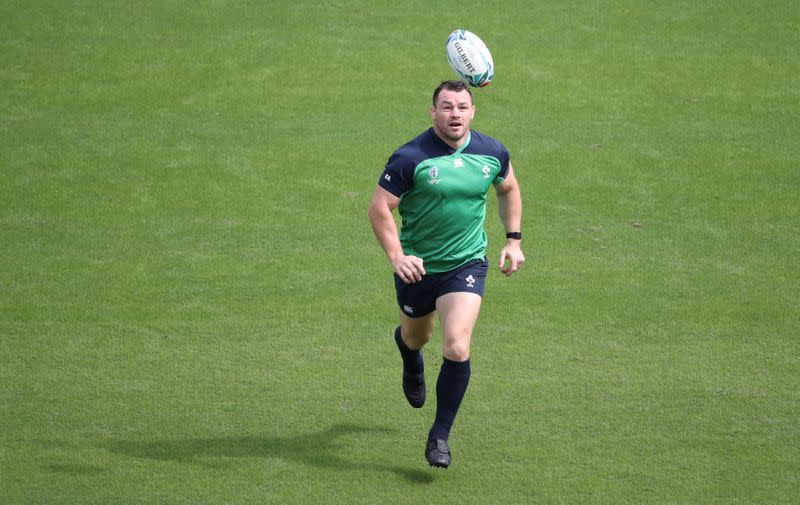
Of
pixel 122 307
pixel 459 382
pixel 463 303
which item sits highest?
pixel 463 303

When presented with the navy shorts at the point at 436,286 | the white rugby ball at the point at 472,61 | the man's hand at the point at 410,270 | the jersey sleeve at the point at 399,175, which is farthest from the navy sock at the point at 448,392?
the white rugby ball at the point at 472,61

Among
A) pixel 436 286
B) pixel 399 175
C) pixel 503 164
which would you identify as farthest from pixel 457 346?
pixel 503 164

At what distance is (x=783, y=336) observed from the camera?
859 cm

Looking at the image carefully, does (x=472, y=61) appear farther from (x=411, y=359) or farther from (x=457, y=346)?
(x=457, y=346)

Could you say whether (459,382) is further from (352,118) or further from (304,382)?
(352,118)

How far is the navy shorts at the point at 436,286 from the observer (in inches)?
265

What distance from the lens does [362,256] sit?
10344 millimetres

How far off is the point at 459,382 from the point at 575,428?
1041 millimetres

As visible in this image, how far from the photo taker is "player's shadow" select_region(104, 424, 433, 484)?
6.71 metres

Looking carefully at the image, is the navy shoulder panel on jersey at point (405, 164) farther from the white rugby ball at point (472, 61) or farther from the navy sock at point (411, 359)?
the white rugby ball at point (472, 61)

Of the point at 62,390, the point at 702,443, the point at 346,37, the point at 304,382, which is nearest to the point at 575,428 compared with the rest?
the point at 702,443

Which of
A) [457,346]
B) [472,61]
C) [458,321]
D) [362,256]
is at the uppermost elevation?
[472,61]

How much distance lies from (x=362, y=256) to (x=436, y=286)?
3579mm

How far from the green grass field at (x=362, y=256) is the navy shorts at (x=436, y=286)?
0.87m
